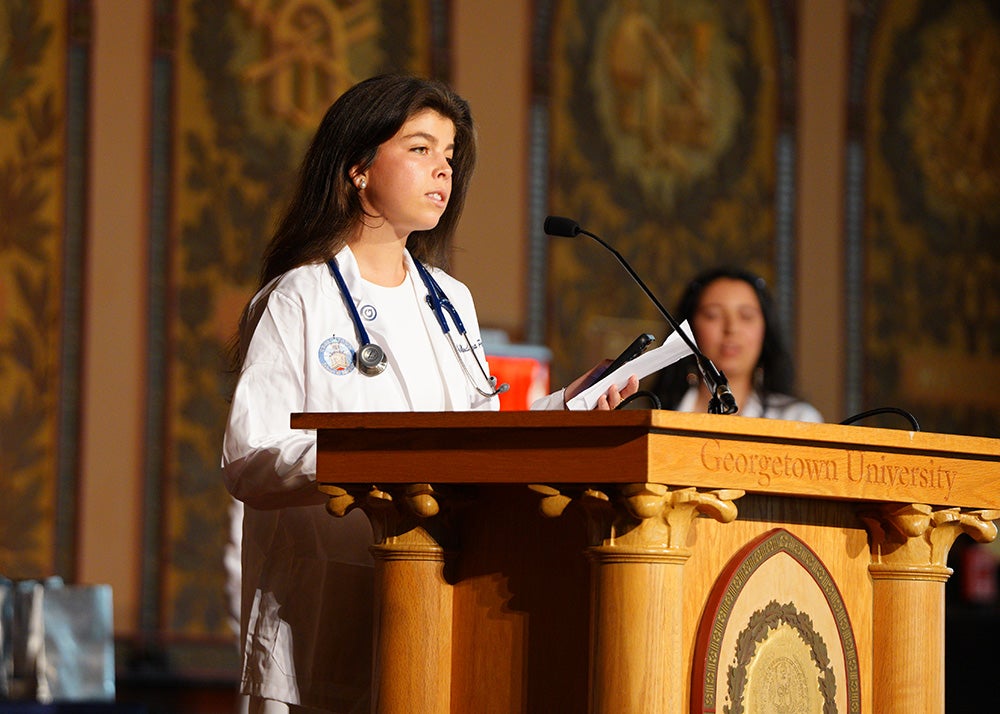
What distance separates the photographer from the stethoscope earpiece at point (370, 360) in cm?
253

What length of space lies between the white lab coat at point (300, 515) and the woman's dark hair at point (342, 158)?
0.26ft

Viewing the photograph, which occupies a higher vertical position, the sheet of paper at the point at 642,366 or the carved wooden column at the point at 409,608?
the sheet of paper at the point at 642,366

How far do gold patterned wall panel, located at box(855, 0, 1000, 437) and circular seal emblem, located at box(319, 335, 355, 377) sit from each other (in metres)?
4.81

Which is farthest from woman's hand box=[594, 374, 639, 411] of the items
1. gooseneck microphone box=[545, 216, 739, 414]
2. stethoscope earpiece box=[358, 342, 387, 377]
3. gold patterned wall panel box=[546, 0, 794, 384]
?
gold patterned wall panel box=[546, 0, 794, 384]

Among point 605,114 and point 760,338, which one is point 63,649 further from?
point 605,114

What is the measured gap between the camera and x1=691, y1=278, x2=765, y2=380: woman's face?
4.54m

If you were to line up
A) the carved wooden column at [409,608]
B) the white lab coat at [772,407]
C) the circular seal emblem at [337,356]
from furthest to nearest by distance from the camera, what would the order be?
the white lab coat at [772,407], the circular seal emblem at [337,356], the carved wooden column at [409,608]

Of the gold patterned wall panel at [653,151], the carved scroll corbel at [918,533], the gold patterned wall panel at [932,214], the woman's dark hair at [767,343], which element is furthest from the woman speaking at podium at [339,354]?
the gold patterned wall panel at [932,214]

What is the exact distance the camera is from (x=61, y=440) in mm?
5145

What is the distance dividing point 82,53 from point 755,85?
287 centimetres

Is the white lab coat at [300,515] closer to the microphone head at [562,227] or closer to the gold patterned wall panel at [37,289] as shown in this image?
the microphone head at [562,227]

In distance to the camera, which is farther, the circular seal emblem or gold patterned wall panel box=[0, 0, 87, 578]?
gold patterned wall panel box=[0, 0, 87, 578]

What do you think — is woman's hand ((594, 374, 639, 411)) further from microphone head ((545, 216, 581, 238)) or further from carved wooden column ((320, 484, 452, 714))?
carved wooden column ((320, 484, 452, 714))

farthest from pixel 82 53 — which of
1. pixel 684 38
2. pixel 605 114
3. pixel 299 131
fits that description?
pixel 684 38
